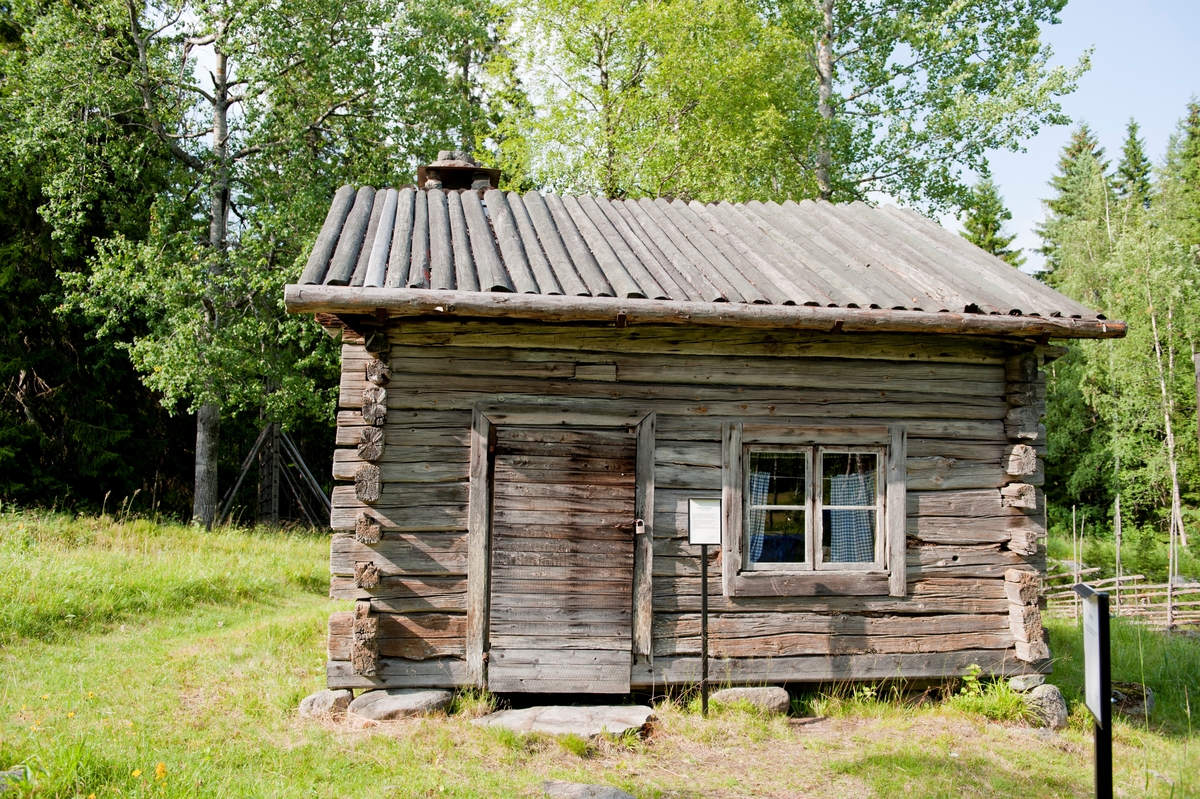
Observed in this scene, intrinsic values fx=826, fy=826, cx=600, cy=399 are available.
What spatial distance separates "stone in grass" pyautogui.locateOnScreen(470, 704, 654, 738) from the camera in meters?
5.94

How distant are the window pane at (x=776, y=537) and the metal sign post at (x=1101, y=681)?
11.0 ft

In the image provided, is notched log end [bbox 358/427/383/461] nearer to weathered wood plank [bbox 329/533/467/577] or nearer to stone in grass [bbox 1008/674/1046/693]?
weathered wood plank [bbox 329/533/467/577]

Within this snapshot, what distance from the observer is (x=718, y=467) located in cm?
678

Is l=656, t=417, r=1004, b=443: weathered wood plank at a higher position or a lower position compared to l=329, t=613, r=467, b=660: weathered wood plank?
higher

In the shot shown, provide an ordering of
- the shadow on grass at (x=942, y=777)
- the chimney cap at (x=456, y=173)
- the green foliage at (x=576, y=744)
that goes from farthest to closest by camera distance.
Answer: the chimney cap at (x=456, y=173) < the green foliage at (x=576, y=744) < the shadow on grass at (x=942, y=777)

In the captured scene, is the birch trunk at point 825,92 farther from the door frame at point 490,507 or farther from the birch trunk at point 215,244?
the door frame at point 490,507

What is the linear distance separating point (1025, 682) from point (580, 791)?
164 inches

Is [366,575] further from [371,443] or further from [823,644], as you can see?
[823,644]

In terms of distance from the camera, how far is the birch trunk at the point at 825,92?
59.5ft

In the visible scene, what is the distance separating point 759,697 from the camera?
21.6ft

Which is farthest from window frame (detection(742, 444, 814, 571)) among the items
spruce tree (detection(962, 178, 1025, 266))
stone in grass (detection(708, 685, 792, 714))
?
spruce tree (detection(962, 178, 1025, 266))

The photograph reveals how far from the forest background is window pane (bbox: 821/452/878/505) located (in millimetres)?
9521

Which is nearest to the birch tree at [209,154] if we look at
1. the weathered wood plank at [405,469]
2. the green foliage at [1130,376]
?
the weathered wood plank at [405,469]

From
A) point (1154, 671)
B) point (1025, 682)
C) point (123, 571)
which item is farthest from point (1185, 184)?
point (123, 571)
